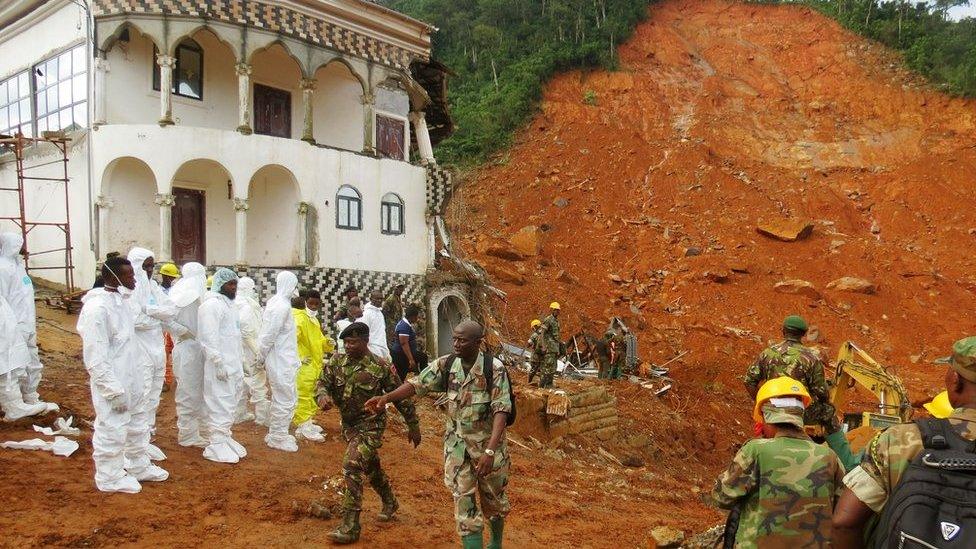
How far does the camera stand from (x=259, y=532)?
576 centimetres

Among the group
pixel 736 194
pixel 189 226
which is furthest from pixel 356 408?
pixel 736 194

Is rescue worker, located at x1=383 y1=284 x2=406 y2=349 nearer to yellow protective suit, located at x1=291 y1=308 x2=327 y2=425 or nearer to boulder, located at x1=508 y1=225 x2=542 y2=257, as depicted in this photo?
yellow protective suit, located at x1=291 y1=308 x2=327 y2=425

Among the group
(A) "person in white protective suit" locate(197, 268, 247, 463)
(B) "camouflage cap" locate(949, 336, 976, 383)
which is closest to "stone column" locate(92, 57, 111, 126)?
(A) "person in white protective suit" locate(197, 268, 247, 463)

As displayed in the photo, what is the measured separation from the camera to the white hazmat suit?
568 centimetres

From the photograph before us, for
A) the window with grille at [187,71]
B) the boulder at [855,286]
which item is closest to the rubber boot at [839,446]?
the window with grille at [187,71]

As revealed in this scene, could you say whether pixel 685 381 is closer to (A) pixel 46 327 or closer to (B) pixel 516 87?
(A) pixel 46 327

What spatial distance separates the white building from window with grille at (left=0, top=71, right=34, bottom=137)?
5 cm

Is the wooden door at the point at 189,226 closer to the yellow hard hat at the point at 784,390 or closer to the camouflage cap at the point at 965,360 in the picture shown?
the yellow hard hat at the point at 784,390

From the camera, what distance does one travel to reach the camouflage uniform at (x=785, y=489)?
3229 millimetres

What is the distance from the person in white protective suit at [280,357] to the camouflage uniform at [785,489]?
545 cm

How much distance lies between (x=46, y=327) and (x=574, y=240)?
20.3 meters

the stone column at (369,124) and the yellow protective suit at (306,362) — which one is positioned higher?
the stone column at (369,124)

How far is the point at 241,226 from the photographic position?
15734mm

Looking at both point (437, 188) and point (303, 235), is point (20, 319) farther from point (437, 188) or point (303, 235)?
point (437, 188)
